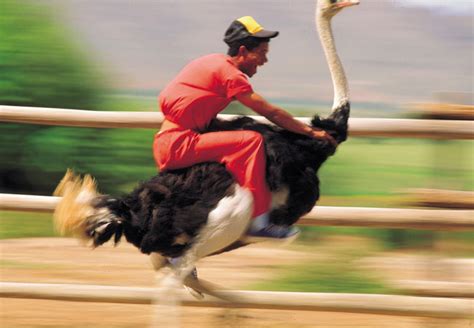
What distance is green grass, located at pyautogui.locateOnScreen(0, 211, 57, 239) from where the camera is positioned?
7719mm

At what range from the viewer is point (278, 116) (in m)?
4.80

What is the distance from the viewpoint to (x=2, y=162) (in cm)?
812

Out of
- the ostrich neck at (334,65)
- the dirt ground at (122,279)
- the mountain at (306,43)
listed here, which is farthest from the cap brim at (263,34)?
the mountain at (306,43)

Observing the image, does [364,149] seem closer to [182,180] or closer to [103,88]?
[103,88]

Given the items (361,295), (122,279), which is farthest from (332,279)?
(122,279)

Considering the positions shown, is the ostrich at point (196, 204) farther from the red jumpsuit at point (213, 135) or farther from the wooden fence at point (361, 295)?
the wooden fence at point (361, 295)

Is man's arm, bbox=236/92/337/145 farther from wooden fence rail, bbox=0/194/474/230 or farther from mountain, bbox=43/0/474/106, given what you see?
mountain, bbox=43/0/474/106

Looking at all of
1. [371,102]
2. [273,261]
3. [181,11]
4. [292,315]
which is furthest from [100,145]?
[181,11]

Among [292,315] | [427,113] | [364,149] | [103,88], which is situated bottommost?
[364,149]

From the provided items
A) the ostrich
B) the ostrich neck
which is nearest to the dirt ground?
the ostrich

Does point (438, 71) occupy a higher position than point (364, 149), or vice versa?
point (364, 149)

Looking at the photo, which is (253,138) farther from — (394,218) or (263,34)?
(394,218)

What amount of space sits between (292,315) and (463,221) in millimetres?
1015

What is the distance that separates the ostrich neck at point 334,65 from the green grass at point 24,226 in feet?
10.6
